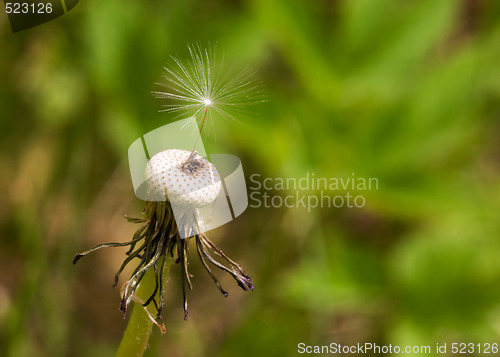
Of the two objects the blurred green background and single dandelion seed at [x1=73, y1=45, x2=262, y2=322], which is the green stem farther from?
the blurred green background

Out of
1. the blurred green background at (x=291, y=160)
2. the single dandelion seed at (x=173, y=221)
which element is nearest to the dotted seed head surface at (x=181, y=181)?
the single dandelion seed at (x=173, y=221)

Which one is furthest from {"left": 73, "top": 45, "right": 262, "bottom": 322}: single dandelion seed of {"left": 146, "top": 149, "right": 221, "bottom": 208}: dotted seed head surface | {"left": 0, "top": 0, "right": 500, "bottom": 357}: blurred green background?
{"left": 0, "top": 0, "right": 500, "bottom": 357}: blurred green background

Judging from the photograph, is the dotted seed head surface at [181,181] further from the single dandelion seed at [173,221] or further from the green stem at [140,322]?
the green stem at [140,322]

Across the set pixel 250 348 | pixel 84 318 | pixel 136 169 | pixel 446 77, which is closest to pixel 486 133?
pixel 446 77

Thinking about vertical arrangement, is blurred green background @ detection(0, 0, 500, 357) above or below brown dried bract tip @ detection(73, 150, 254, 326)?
above

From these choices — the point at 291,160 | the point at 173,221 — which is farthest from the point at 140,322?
the point at 291,160

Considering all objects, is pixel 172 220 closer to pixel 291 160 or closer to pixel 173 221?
pixel 173 221
